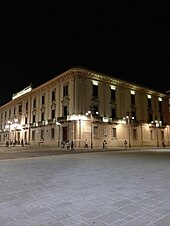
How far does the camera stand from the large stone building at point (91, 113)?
31.4m

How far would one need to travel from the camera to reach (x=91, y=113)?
31953mm

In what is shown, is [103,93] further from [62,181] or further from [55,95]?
[62,181]

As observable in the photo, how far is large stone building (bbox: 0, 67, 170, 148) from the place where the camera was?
1235 inches

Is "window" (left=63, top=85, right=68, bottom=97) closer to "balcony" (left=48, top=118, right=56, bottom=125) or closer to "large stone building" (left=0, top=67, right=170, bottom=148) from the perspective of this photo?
"large stone building" (left=0, top=67, right=170, bottom=148)

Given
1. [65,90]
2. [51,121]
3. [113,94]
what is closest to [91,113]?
[65,90]

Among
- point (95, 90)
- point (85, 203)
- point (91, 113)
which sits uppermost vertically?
point (95, 90)

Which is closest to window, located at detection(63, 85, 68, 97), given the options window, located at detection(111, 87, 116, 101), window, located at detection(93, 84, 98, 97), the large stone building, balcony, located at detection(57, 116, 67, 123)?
the large stone building

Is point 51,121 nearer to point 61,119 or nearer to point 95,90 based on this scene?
point 61,119

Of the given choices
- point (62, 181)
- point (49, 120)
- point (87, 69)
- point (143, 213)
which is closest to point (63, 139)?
point (49, 120)

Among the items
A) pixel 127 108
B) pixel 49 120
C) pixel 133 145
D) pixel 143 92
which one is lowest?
pixel 133 145

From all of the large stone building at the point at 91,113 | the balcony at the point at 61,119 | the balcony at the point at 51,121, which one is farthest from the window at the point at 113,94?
the balcony at the point at 51,121

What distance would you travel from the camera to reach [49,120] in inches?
1416

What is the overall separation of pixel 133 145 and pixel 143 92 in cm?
1216

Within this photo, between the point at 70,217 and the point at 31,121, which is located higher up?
the point at 31,121
